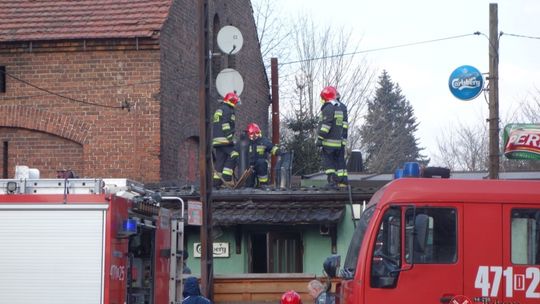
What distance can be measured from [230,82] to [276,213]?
13.0 ft

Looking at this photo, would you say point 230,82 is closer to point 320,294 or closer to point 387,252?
point 320,294

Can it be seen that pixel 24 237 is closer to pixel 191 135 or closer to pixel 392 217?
pixel 392 217

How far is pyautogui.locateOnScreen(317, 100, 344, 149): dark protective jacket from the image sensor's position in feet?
62.5

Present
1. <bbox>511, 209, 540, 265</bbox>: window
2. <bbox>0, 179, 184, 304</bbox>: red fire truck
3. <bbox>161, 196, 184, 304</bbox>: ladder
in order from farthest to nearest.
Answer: <bbox>161, 196, 184, 304</bbox>: ladder, <bbox>0, 179, 184, 304</bbox>: red fire truck, <bbox>511, 209, 540, 265</bbox>: window

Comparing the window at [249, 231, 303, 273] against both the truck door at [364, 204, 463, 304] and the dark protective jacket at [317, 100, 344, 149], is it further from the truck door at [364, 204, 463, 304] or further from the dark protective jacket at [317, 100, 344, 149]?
the truck door at [364, 204, 463, 304]

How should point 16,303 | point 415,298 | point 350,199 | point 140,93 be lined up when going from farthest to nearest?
point 140,93 < point 350,199 < point 16,303 < point 415,298

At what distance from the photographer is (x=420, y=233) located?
995 cm

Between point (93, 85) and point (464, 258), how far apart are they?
13.6m

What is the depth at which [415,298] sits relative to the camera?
10.0 metres

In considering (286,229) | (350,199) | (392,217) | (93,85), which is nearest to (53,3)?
(93,85)

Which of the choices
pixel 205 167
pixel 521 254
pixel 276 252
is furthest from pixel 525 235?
pixel 276 252

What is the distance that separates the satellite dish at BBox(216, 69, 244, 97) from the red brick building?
1.48 m

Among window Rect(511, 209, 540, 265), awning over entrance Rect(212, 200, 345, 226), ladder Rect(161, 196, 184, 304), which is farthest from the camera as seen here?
awning over entrance Rect(212, 200, 345, 226)

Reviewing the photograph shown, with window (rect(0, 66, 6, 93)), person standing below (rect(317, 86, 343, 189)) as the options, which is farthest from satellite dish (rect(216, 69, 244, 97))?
window (rect(0, 66, 6, 93))
